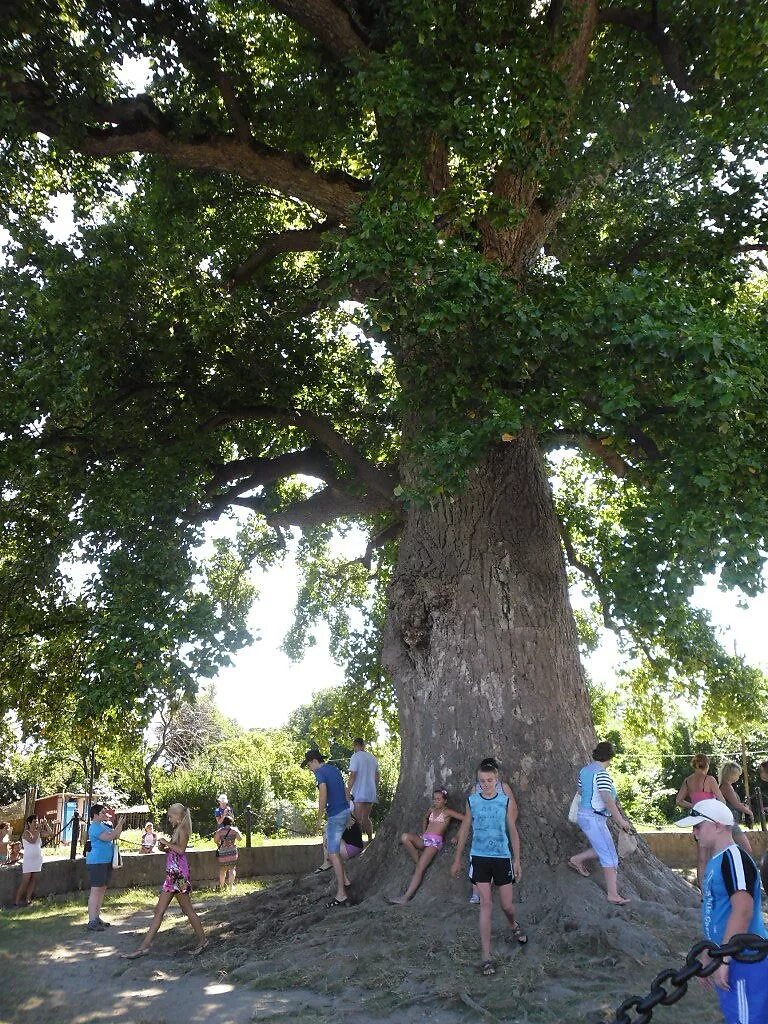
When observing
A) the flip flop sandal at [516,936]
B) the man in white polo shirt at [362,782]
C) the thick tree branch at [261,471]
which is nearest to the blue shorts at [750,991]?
the flip flop sandal at [516,936]

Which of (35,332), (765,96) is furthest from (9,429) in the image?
(765,96)

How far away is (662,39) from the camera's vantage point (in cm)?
1049

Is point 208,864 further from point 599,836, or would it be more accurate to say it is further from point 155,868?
point 599,836

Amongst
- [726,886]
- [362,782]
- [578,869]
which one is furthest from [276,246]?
[726,886]

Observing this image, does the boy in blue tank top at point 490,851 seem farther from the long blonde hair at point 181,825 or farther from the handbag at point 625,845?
the long blonde hair at point 181,825

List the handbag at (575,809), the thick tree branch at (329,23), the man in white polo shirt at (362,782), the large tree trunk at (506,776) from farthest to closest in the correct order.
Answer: the man in white polo shirt at (362,782) → the thick tree branch at (329,23) → the handbag at (575,809) → the large tree trunk at (506,776)

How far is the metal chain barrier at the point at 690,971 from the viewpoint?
10.1 ft

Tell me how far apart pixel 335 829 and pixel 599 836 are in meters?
3.03

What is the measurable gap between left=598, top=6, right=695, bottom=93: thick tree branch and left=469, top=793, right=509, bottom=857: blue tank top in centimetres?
892

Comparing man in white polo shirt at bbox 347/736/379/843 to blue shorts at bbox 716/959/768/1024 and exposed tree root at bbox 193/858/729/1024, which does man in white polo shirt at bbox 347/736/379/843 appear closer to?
exposed tree root at bbox 193/858/729/1024

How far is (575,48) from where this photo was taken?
10031mm

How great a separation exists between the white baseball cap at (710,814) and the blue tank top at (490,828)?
9.54 feet

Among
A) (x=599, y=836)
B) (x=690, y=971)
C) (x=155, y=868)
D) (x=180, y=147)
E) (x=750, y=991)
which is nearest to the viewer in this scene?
(x=690, y=971)

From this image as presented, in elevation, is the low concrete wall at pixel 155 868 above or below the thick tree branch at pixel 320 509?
below
